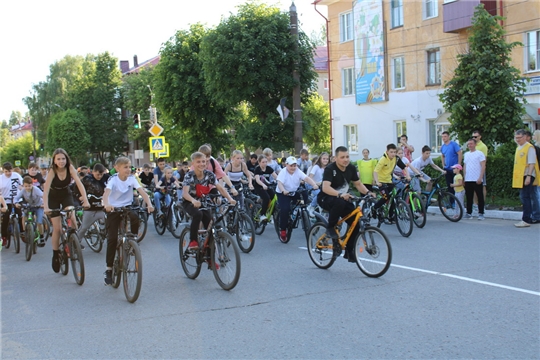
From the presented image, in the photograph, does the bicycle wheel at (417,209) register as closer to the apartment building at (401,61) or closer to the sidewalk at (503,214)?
the sidewalk at (503,214)

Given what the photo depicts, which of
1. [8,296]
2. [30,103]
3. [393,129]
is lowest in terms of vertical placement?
[8,296]

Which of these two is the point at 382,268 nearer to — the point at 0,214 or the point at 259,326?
the point at 259,326

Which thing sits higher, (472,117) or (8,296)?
(472,117)

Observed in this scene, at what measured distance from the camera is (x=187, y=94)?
35344 mm

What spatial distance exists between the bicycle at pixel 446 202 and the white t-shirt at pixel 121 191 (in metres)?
7.40

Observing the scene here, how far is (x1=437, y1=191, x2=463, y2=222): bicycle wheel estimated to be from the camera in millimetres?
13602

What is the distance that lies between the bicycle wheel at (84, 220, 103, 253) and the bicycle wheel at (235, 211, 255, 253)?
2.96 metres

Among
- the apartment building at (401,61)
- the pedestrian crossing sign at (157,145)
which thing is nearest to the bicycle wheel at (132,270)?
the pedestrian crossing sign at (157,145)

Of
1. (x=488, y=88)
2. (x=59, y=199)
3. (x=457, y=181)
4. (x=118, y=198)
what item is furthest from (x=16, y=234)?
(x=488, y=88)

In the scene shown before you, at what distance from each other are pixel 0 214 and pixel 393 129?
864 inches

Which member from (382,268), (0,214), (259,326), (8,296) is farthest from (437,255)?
(0,214)

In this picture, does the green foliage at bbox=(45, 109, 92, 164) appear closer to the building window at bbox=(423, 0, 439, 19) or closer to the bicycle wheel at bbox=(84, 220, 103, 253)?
the building window at bbox=(423, 0, 439, 19)

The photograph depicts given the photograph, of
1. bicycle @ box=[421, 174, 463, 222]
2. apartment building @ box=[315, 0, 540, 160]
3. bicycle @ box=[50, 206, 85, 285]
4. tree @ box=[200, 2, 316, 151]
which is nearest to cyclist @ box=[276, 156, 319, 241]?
bicycle @ box=[421, 174, 463, 222]

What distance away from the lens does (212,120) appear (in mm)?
36531
